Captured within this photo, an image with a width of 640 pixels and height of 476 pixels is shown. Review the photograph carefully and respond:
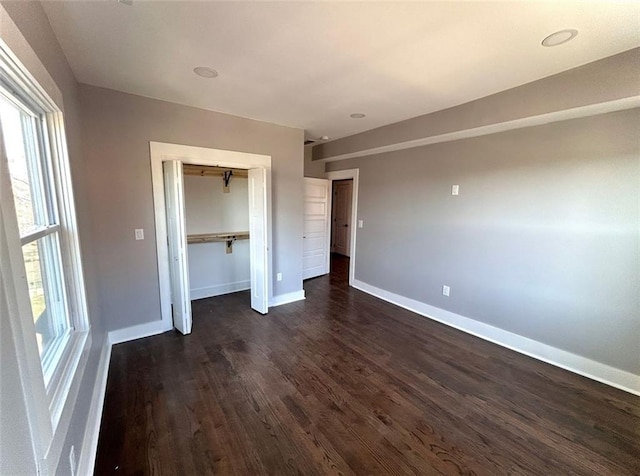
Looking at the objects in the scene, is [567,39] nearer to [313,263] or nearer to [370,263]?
[370,263]

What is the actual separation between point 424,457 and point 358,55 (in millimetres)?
2764

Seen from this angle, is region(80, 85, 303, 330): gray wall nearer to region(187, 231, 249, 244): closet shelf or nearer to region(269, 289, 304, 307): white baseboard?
region(187, 231, 249, 244): closet shelf

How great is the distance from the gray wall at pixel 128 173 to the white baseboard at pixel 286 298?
1.49m

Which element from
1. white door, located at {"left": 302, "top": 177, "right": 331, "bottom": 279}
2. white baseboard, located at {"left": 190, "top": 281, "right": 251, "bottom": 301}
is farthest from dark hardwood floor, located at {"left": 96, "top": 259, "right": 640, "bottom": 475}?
white door, located at {"left": 302, "top": 177, "right": 331, "bottom": 279}

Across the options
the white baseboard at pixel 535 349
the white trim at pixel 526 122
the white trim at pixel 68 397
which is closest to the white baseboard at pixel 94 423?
the white trim at pixel 68 397

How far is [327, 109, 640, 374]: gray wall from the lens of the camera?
90.5 inches

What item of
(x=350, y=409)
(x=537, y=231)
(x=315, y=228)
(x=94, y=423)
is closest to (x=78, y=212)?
(x=94, y=423)

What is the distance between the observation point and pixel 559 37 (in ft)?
5.72

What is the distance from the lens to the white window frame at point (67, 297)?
0.88 m

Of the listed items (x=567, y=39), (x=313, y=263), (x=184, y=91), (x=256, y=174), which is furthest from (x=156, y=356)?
(x=567, y=39)

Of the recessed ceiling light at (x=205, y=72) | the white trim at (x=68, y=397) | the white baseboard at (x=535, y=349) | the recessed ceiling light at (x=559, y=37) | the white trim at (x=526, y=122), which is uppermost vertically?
the recessed ceiling light at (x=559, y=37)

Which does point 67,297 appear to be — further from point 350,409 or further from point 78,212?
point 350,409

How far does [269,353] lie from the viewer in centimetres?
277

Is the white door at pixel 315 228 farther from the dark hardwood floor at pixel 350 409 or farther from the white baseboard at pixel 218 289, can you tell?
the dark hardwood floor at pixel 350 409
